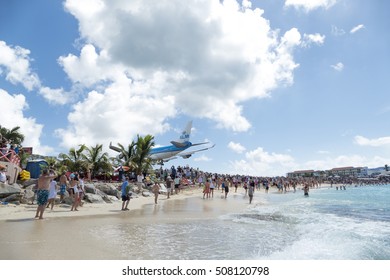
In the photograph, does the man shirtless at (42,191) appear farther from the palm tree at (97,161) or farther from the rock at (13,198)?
the palm tree at (97,161)

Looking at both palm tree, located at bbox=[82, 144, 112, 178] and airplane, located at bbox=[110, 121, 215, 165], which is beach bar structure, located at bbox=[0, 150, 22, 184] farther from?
airplane, located at bbox=[110, 121, 215, 165]

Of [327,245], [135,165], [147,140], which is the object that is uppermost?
[147,140]

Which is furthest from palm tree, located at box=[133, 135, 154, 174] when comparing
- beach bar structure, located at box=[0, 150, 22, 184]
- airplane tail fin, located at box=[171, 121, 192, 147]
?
airplane tail fin, located at box=[171, 121, 192, 147]

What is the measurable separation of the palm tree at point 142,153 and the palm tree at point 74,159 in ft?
17.5

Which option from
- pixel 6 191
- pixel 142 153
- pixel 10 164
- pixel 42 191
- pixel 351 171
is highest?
pixel 351 171

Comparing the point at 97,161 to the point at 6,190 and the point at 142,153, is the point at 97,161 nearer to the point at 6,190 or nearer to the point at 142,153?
the point at 142,153

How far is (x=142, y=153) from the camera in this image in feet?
88.8

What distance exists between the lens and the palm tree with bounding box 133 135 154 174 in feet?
88.2

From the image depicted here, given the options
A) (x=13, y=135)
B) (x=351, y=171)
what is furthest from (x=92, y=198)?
(x=351, y=171)

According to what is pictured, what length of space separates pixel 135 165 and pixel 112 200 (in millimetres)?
10172

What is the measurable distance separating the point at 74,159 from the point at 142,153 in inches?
252
